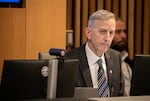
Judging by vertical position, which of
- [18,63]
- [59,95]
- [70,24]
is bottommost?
[59,95]

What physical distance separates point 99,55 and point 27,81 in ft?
4.03

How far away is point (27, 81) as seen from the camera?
220cm

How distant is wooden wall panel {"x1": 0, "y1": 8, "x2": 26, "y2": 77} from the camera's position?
466 centimetres

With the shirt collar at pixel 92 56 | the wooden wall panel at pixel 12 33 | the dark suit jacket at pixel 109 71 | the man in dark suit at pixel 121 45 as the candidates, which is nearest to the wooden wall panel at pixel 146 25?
the man in dark suit at pixel 121 45

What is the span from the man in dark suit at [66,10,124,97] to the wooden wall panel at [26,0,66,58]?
1.50m

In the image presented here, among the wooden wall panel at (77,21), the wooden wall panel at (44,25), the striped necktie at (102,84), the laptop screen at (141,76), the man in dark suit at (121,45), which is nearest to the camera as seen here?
the laptop screen at (141,76)

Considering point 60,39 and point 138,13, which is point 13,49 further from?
point 138,13

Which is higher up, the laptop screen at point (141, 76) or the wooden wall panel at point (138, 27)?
the wooden wall panel at point (138, 27)

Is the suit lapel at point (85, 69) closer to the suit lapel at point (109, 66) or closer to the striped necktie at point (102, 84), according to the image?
the striped necktie at point (102, 84)

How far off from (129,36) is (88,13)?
747mm

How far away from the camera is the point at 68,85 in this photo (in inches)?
90.7

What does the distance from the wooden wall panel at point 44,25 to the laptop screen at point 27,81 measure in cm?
254

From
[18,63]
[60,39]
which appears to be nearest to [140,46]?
[60,39]

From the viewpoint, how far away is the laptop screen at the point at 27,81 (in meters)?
2.16
